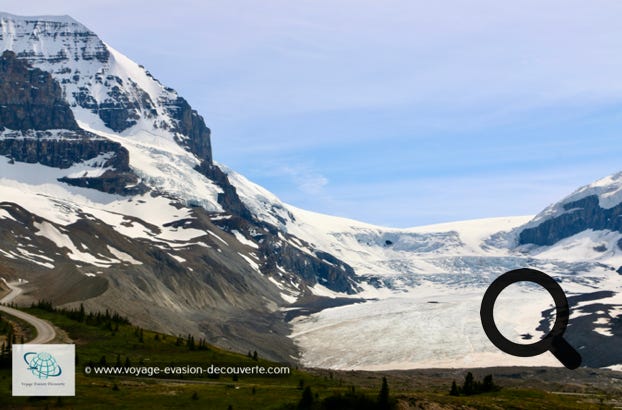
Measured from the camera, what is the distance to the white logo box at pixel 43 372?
69.6m

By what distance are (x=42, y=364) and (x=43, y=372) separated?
2.35 ft

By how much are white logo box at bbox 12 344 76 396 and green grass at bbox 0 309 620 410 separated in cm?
84

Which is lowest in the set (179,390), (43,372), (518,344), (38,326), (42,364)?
(179,390)

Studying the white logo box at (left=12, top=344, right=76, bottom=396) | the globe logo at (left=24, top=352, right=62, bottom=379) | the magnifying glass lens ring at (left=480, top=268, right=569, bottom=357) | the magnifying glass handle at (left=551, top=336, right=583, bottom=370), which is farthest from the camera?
the globe logo at (left=24, top=352, right=62, bottom=379)

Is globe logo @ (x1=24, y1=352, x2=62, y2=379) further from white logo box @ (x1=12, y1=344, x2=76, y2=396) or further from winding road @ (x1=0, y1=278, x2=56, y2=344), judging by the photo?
winding road @ (x1=0, y1=278, x2=56, y2=344)

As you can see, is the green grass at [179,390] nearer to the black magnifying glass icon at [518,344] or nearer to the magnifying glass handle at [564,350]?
the black magnifying glass icon at [518,344]

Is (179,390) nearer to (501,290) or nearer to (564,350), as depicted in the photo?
(501,290)

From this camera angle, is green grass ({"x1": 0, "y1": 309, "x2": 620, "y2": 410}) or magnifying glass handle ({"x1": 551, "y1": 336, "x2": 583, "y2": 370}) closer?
magnifying glass handle ({"x1": 551, "y1": 336, "x2": 583, "y2": 370})

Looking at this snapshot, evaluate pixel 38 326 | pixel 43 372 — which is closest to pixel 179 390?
pixel 43 372

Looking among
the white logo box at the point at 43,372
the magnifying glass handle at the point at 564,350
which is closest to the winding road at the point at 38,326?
the white logo box at the point at 43,372

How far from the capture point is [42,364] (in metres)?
70.6

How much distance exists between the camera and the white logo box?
228ft

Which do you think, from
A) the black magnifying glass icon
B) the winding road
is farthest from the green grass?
the black magnifying glass icon

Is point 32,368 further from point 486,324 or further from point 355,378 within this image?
point 355,378
